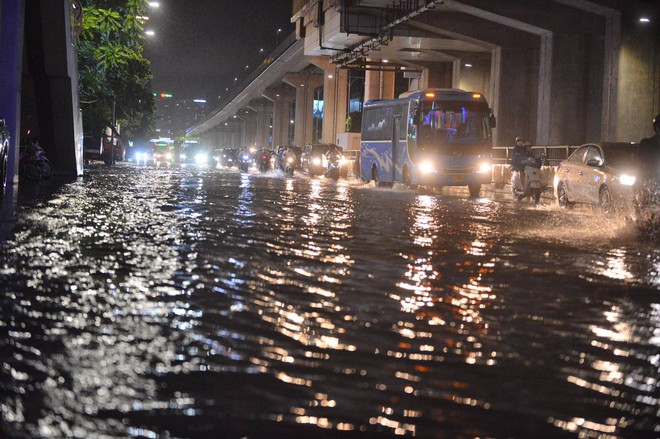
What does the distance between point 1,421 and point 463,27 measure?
46.1m

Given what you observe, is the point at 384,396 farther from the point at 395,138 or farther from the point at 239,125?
the point at 239,125

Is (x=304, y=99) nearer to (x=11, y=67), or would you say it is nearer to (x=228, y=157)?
(x=228, y=157)

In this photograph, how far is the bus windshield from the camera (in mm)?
31672

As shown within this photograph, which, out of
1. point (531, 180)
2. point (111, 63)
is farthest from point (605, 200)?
point (111, 63)

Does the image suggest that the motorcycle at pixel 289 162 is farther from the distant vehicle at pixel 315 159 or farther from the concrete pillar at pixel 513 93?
the concrete pillar at pixel 513 93

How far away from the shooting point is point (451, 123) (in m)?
31.7

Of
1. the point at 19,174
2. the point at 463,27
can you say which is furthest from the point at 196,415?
the point at 463,27

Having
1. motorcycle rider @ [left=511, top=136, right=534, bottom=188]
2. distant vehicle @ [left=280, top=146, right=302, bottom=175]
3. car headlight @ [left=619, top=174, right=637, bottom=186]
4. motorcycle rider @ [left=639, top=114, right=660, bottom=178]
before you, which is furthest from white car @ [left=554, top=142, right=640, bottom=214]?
distant vehicle @ [left=280, top=146, right=302, bottom=175]

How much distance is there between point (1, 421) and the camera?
4352 millimetres

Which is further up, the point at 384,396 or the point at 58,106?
the point at 58,106

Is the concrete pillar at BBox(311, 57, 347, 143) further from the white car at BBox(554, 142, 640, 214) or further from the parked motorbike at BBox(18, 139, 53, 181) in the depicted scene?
the white car at BBox(554, 142, 640, 214)

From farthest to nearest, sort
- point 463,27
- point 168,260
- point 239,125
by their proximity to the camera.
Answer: point 239,125 < point 463,27 < point 168,260

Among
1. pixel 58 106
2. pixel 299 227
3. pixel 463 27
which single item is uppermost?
pixel 463 27

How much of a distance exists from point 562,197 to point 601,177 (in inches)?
115
